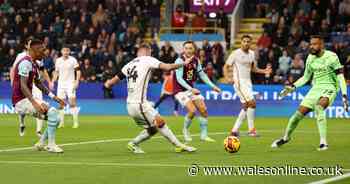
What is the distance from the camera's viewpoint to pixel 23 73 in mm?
17125

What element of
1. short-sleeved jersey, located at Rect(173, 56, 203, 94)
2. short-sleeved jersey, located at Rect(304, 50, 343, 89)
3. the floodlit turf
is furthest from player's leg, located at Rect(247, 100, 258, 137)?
short-sleeved jersey, located at Rect(304, 50, 343, 89)

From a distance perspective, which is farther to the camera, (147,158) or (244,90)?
(244,90)

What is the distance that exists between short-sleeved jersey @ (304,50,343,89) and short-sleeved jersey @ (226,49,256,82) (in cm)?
483

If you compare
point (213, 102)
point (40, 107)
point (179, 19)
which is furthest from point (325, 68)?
point (179, 19)

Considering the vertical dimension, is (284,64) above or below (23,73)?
below

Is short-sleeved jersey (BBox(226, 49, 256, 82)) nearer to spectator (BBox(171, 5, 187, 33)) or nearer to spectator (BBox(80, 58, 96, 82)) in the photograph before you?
spectator (BBox(80, 58, 96, 82))

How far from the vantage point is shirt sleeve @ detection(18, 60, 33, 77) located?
17.1 meters

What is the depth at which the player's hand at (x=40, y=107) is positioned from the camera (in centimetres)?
1700

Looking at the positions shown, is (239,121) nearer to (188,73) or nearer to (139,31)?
(188,73)

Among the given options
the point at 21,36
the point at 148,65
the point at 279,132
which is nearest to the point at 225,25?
the point at 21,36

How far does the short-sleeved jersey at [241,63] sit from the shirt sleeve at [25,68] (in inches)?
289

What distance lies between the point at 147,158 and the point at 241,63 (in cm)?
764

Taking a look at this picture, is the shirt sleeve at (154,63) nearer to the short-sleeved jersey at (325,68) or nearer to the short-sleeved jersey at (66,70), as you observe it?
the short-sleeved jersey at (325,68)

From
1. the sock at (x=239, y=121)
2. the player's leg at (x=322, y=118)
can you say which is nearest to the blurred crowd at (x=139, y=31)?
the sock at (x=239, y=121)
